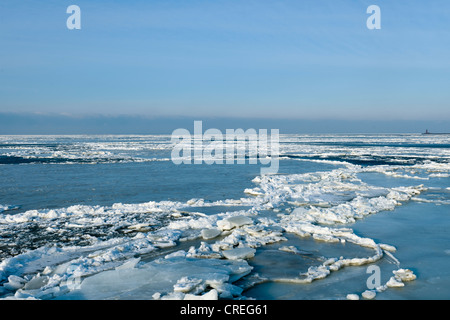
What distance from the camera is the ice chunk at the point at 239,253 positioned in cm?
612

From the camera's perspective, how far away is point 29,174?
17.5 meters

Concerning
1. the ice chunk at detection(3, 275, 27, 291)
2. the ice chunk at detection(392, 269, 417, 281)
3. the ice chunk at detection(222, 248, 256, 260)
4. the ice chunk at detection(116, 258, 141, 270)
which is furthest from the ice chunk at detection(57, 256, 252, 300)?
the ice chunk at detection(392, 269, 417, 281)

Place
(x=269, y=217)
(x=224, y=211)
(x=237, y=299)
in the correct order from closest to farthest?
1. (x=237, y=299)
2. (x=269, y=217)
3. (x=224, y=211)

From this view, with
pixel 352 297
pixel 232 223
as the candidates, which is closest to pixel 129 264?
pixel 232 223

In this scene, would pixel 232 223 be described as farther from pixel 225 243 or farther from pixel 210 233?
pixel 225 243

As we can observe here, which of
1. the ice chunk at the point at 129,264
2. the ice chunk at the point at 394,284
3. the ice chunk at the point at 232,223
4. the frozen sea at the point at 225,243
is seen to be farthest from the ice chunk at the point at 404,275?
the ice chunk at the point at 129,264

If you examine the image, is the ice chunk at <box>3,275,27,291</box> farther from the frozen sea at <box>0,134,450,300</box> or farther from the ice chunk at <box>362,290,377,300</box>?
the ice chunk at <box>362,290,377,300</box>

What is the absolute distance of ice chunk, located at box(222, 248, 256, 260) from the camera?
20.1 feet

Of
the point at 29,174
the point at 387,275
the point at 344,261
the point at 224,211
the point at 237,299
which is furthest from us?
the point at 29,174

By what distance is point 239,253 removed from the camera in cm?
624

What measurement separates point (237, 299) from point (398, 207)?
23.8ft

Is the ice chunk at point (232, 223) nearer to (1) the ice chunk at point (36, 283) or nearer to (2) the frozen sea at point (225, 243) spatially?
(2) the frozen sea at point (225, 243)
